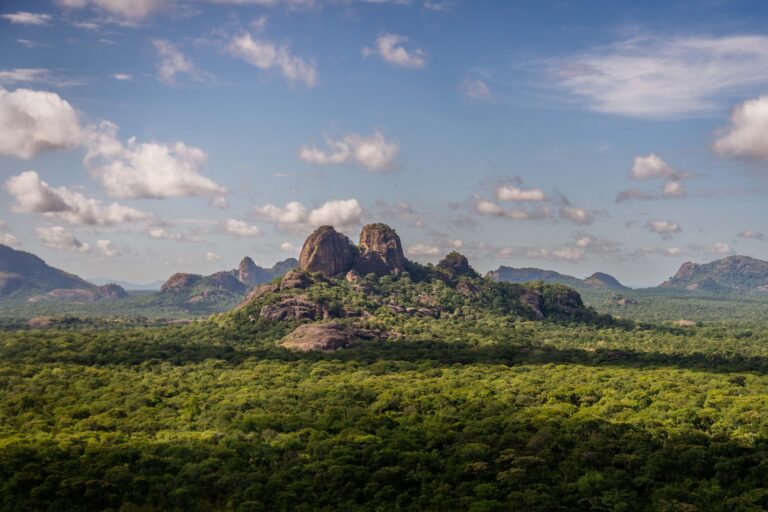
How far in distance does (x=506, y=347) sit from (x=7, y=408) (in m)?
114

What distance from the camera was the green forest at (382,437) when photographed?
63.5 metres

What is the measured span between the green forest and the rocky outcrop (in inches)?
1290

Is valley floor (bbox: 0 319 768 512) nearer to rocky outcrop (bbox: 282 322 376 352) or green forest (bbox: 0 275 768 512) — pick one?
green forest (bbox: 0 275 768 512)

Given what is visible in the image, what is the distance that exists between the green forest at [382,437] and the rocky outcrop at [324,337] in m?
32.8

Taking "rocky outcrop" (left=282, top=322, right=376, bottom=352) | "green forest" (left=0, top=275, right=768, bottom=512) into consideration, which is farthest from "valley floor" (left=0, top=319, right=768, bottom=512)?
"rocky outcrop" (left=282, top=322, right=376, bottom=352)

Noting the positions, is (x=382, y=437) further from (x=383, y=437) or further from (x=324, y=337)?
(x=324, y=337)

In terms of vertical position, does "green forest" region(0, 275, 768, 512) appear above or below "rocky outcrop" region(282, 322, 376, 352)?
below

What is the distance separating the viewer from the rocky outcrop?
16788 cm

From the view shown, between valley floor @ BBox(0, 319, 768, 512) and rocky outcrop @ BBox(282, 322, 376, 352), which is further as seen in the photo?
rocky outcrop @ BBox(282, 322, 376, 352)

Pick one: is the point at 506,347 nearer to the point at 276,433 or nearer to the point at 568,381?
the point at 568,381

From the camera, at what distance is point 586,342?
199000mm

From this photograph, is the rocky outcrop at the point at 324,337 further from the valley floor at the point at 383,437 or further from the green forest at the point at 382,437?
the valley floor at the point at 383,437

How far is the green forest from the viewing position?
63469 millimetres

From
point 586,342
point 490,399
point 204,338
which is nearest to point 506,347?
point 586,342
